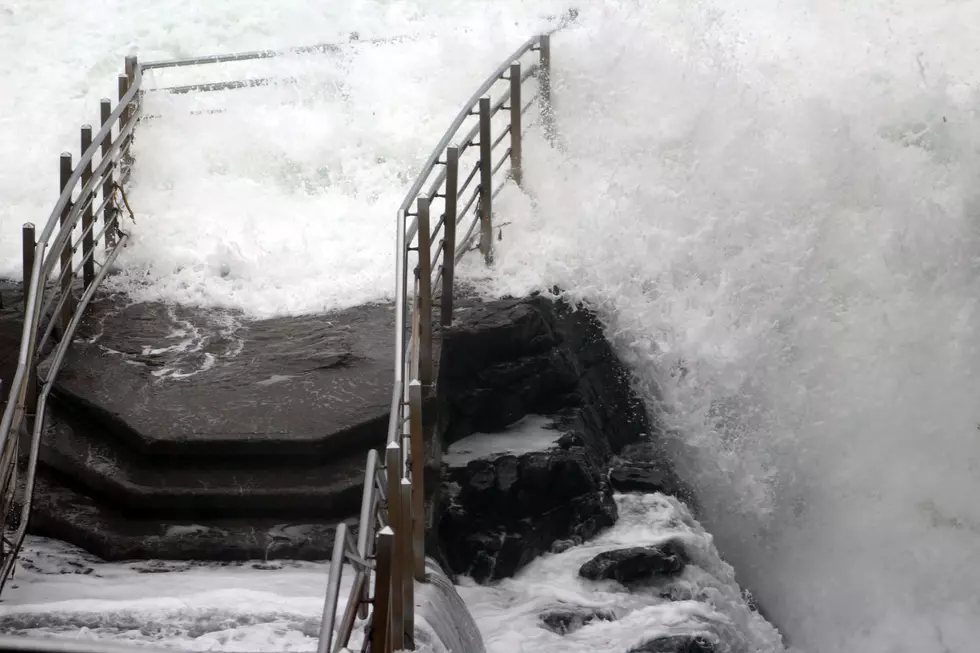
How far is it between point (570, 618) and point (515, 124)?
11.0 ft

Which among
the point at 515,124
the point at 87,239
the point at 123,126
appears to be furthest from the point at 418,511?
the point at 123,126

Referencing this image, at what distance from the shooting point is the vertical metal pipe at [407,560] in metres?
3.39

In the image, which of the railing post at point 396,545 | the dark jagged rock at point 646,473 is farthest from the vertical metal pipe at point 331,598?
the dark jagged rock at point 646,473

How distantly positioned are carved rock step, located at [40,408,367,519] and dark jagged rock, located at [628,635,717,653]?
4.23 feet

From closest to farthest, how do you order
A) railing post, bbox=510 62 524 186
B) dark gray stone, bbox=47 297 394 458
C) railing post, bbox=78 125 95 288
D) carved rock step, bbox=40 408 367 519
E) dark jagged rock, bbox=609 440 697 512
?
carved rock step, bbox=40 408 367 519
dark gray stone, bbox=47 297 394 458
dark jagged rock, bbox=609 440 697 512
railing post, bbox=78 125 95 288
railing post, bbox=510 62 524 186

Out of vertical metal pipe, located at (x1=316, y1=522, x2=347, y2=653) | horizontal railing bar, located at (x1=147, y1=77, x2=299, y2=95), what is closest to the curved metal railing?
vertical metal pipe, located at (x1=316, y1=522, x2=347, y2=653)

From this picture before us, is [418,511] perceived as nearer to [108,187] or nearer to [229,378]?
[229,378]

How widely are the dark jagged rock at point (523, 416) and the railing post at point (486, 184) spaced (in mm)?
550

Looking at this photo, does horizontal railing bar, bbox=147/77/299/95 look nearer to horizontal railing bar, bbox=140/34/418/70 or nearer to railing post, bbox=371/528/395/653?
horizontal railing bar, bbox=140/34/418/70

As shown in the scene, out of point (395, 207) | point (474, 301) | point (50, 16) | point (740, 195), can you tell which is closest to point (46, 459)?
point (474, 301)

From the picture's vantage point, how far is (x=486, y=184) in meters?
6.00

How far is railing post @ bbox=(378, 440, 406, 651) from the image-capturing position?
128 inches

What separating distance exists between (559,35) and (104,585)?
541 centimetres

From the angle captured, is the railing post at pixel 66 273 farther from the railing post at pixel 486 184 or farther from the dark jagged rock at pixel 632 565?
the dark jagged rock at pixel 632 565
